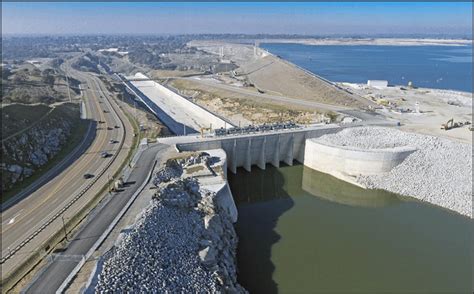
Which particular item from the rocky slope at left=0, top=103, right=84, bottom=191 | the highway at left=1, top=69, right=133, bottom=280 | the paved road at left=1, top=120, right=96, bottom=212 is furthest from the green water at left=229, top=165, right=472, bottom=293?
the rocky slope at left=0, top=103, right=84, bottom=191

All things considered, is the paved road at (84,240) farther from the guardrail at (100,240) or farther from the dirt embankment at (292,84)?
the dirt embankment at (292,84)

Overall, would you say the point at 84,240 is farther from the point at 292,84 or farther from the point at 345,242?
the point at 292,84

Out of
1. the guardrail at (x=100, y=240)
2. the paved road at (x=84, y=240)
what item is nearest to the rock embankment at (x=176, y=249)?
the guardrail at (x=100, y=240)

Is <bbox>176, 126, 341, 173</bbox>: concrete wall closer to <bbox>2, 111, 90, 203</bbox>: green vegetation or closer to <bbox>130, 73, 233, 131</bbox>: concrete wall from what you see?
<bbox>130, 73, 233, 131</bbox>: concrete wall

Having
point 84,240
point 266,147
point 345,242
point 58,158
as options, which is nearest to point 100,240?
point 84,240

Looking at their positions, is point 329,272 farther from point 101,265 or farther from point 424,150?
point 424,150
